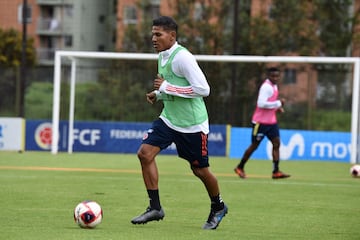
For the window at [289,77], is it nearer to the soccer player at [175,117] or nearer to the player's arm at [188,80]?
the soccer player at [175,117]

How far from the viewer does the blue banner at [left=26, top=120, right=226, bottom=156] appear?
81.6 ft

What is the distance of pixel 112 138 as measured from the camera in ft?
82.2

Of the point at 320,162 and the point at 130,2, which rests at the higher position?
the point at 130,2

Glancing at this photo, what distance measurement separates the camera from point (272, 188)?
15008mm

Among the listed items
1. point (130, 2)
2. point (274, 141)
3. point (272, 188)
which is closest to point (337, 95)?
point (274, 141)

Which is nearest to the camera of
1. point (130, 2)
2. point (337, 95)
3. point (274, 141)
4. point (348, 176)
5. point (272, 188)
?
point (272, 188)

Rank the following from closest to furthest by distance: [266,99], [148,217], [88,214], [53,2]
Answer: [88,214], [148,217], [266,99], [53,2]

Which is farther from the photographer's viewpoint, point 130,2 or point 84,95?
point 130,2

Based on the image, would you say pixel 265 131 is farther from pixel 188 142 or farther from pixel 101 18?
pixel 101 18

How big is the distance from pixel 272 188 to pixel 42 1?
61310mm

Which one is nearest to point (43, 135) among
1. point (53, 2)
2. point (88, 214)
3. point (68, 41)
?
point (88, 214)

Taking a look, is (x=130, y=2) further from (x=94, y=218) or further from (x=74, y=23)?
(x=94, y=218)

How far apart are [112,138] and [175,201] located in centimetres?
1264

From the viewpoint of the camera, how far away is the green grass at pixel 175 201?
365 inches
